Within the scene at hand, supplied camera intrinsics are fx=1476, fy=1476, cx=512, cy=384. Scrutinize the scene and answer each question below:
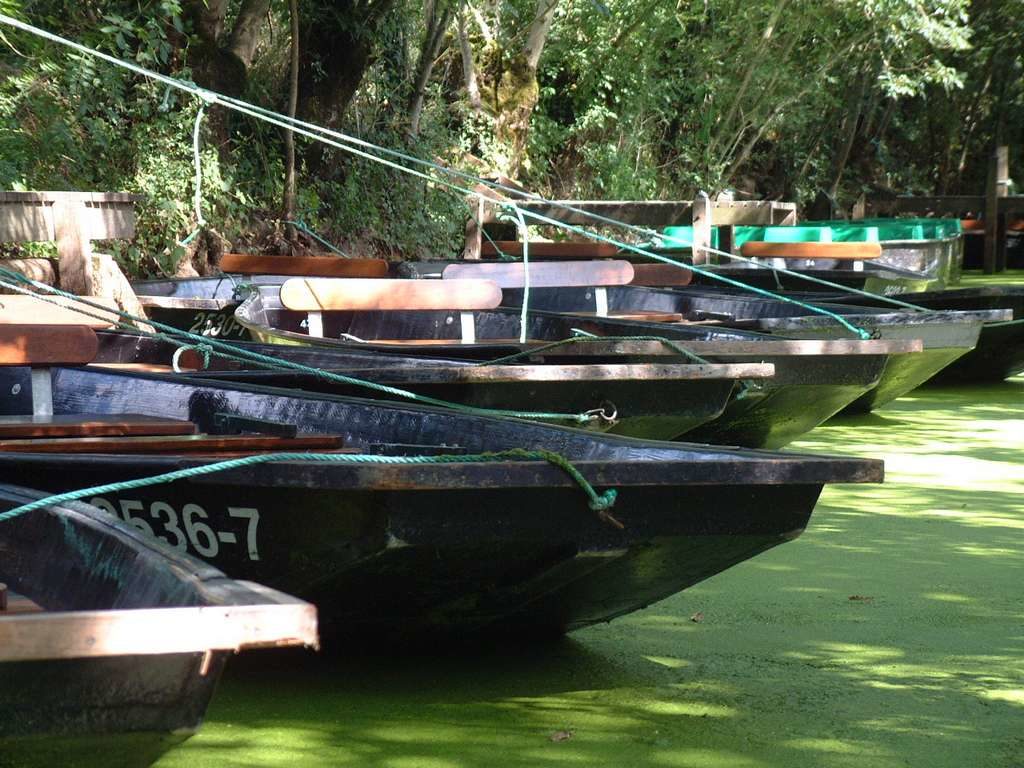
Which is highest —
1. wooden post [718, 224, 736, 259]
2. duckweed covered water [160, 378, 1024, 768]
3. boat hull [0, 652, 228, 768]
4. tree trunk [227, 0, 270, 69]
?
tree trunk [227, 0, 270, 69]

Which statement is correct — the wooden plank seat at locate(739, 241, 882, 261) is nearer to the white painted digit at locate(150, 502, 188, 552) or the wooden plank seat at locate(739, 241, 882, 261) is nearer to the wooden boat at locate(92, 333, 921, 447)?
the wooden boat at locate(92, 333, 921, 447)

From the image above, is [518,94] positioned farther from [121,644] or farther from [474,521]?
[121,644]

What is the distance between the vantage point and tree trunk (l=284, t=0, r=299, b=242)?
12.6m

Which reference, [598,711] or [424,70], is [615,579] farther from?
[424,70]

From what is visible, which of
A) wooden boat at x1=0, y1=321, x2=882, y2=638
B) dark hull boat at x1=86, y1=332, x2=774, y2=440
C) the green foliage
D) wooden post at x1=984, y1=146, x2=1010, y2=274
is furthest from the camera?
wooden post at x1=984, y1=146, x2=1010, y2=274

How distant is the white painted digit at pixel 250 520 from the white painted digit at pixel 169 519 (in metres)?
0.17

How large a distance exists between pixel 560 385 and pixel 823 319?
107 inches

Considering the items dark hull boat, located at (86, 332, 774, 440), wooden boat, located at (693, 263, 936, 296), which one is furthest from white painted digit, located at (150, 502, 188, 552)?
wooden boat, located at (693, 263, 936, 296)

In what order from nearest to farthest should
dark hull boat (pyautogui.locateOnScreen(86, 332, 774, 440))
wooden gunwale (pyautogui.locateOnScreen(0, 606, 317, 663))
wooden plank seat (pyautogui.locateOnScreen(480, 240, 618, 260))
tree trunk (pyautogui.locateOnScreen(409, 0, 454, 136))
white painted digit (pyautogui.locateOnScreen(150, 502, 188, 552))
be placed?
wooden gunwale (pyautogui.locateOnScreen(0, 606, 317, 663))
white painted digit (pyautogui.locateOnScreen(150, 502, 188, 552))
dark hull boat (pyautogui.locateOnScreen(86, 332, 774, 440))
wooden plank seat (pyautogui.locateOnScreen(480, 240, 618, 260))
tree trunk (pyautogui.locateOnScreen(409, 0, 454, 136))

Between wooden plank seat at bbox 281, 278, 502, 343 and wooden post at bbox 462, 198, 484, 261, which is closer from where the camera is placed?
wooden plank seat at bbox 281, 278, 502, 343

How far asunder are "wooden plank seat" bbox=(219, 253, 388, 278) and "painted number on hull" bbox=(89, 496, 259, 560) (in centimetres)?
638

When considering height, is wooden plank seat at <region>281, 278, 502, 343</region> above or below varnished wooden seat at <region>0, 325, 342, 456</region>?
above

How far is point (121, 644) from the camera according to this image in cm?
→ 181

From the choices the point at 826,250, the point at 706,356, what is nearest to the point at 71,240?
the point at 706,356
